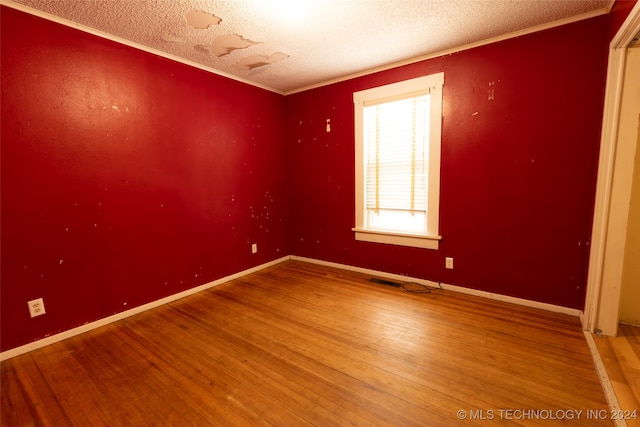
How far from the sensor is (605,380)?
1610 millimetres

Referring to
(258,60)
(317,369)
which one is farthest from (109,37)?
(317,369)

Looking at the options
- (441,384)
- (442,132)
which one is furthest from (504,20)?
(441,384)

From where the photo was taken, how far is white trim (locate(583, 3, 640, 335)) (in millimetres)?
1895

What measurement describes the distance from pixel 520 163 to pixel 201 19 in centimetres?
286

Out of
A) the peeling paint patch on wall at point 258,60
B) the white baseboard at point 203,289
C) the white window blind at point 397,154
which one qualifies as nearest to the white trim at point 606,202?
the white baseboard at point 203,289

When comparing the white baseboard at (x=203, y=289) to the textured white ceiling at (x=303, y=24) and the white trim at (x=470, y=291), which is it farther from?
the textured white ceiling at (x=303, y=24)

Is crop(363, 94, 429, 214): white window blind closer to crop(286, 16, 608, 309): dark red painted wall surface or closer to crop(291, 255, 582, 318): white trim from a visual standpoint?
crop(286, 16, 608, 309): dark red painted wall surface

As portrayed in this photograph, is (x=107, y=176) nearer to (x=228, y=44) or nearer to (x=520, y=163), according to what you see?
(x=228, y=44)

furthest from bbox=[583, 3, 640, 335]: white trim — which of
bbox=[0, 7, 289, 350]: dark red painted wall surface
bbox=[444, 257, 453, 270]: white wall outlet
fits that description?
bbox=[0, 7, 289, 350]: dark red painted wall surface

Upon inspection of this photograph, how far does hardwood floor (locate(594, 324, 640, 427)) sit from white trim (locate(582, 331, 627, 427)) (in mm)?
16

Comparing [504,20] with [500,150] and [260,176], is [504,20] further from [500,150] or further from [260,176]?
[260,176]

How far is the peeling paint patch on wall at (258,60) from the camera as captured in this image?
281 cm

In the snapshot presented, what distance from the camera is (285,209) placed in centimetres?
417

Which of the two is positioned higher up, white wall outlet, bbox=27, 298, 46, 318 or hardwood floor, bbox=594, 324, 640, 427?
white wall outlet, bbox=27, 298, 46, 318
